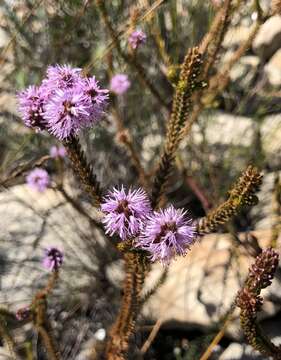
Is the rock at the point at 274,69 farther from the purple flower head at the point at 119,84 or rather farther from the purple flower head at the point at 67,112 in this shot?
the purple flower head at the point at 67,112

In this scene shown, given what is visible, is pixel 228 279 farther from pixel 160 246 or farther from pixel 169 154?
pixel 160 246

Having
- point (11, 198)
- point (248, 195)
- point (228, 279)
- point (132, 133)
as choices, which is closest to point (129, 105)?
point (132, 133)

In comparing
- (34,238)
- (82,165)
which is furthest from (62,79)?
(34,238)

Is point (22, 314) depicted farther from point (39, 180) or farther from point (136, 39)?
point (136, 39)

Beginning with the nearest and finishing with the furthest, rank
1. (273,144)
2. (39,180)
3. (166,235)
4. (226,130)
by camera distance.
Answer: (166,235) → (39,180) → (273,144) → (226,130)

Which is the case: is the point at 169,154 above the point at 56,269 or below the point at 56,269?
above

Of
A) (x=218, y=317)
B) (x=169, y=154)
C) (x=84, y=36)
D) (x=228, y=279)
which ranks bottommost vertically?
(x=218, y=317)
